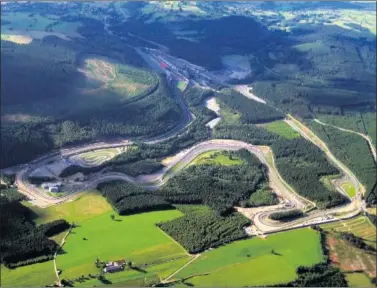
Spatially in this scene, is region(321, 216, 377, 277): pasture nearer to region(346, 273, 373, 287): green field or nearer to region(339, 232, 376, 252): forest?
region(339, 232, 376, 252): forest

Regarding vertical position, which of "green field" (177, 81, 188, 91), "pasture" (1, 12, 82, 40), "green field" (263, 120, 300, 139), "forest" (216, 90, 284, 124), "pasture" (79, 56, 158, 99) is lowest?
"green field" (263, 120, 300, 139)

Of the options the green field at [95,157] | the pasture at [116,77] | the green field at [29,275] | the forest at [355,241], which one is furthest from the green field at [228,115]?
the green field at [29,275]

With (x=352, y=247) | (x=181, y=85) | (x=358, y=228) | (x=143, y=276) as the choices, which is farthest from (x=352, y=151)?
(x=143, y=276)

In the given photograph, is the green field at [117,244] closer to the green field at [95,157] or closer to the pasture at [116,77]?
the green field at [95,157]

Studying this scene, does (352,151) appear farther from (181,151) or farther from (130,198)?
(130,198)

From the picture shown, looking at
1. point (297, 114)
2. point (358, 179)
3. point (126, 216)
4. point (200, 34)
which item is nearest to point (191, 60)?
point (200, 34)

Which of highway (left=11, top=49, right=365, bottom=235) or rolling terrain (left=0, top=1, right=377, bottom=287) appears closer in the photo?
rolling terrain (left=0, top=1, right=377, bottom=287)

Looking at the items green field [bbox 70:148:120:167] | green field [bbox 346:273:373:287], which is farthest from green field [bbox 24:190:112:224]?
green field [bbox 346:273:373:287]
